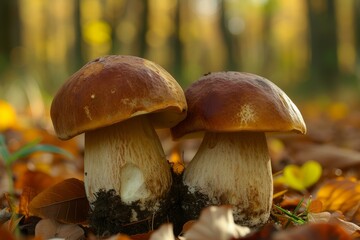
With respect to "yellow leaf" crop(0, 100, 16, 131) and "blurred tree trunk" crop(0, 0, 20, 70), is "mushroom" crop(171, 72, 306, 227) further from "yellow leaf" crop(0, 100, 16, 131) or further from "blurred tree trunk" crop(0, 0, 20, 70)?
"blurred tree trunk" crop(0, 0, 20, 70)

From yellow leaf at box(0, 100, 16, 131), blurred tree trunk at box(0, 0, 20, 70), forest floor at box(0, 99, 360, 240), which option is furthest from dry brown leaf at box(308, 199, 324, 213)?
blurred tree trunk at box(0, 0, 20, 70)

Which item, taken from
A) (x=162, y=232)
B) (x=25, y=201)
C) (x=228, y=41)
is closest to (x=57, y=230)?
(x=25, y=201)

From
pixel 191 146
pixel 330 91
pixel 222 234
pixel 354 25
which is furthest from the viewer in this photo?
pixel 354 25

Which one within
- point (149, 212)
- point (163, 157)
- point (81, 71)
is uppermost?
point (81, 71)

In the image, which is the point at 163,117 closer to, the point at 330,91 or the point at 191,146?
the point at 191,146

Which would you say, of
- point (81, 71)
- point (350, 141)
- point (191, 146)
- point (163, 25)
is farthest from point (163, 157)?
point (163, 25)
